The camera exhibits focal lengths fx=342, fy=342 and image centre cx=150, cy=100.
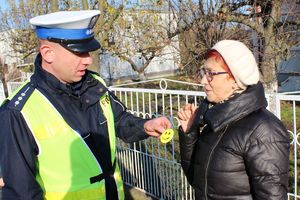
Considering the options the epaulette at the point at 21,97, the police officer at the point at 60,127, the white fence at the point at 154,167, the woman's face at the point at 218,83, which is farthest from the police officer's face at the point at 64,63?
the white fence at the point at 154,167

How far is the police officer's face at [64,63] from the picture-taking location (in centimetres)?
203

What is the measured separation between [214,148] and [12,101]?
1.17 metres

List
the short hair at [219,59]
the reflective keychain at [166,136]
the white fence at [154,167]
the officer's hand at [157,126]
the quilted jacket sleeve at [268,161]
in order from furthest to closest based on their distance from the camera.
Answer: the white fence at [154,167], the officer's hand at [157,126], the reflective keychain at [166,136], the short hair at [219,59], the quilted jacket sleeve at [268,161]

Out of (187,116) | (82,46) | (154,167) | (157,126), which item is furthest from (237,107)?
(154,167)

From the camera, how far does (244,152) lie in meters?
1.85

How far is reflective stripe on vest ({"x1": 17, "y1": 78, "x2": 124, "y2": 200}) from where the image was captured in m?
1.91

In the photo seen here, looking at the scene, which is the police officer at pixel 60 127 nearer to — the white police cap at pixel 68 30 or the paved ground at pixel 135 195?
the white police cap at pixel 68 30

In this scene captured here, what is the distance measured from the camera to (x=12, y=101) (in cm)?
190

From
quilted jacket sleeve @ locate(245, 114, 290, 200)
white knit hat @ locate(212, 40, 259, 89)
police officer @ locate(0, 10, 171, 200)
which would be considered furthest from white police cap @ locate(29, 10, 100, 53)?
quilted jacket sleeve @ locate(245, 114, 290, 200)

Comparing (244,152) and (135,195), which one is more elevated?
(244,152)

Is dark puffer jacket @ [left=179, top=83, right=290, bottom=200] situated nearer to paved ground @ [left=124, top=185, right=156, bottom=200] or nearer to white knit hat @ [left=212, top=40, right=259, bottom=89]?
white knit hat @ [left=212, top=40, right=259, bottom=89]

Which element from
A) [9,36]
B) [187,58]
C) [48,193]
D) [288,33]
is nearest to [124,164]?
[187,58]

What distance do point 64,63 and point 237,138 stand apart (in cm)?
109

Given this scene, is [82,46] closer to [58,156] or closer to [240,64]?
[58,156]
